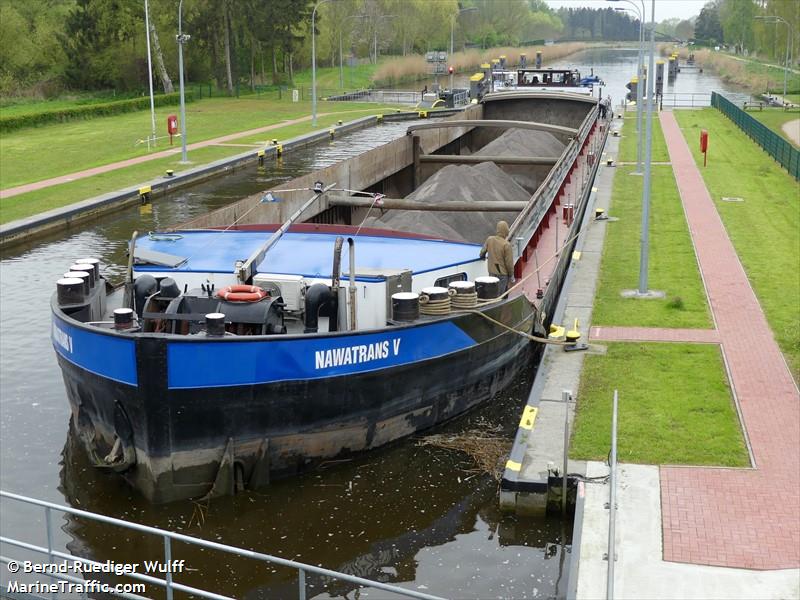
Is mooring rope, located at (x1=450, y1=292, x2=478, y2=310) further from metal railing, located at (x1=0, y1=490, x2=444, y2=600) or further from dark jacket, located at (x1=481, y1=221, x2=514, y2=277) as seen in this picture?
metal railing, located at (x1=0, y1=490, x2=444, y2=600)

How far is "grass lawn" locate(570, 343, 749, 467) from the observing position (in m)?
13.8

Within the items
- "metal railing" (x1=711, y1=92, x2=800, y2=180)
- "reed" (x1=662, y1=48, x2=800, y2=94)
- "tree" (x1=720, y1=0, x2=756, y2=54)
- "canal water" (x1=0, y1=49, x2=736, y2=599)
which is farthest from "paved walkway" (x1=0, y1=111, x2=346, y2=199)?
"tree" (x1=720, y1=0, x2=756, y2=54)

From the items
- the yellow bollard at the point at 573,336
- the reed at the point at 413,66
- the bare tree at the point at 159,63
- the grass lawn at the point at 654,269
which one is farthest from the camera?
the reed at the point at 413,66

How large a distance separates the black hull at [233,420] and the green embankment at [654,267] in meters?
6.37

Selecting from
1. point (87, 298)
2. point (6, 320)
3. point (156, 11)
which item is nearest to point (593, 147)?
point (6, 320)

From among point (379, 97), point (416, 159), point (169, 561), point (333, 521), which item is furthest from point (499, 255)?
point (379, 97)

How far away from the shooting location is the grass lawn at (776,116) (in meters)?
60.1

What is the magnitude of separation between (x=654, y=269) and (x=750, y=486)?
12.2 m

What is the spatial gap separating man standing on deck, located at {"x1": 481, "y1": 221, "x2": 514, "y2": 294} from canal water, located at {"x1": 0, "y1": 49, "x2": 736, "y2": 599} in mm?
2029

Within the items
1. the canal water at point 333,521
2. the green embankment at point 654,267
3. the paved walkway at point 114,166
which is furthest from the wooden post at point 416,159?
the canal water at point 333,521

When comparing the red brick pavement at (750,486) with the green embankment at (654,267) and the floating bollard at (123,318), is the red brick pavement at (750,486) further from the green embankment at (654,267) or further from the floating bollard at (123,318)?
the floating bollard at (123,318)

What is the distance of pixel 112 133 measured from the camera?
185ft

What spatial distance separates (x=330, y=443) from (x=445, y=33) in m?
138

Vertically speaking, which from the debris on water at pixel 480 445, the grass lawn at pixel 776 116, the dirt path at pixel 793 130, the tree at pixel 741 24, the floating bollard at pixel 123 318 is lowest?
the debris on water at pixel 480 445
